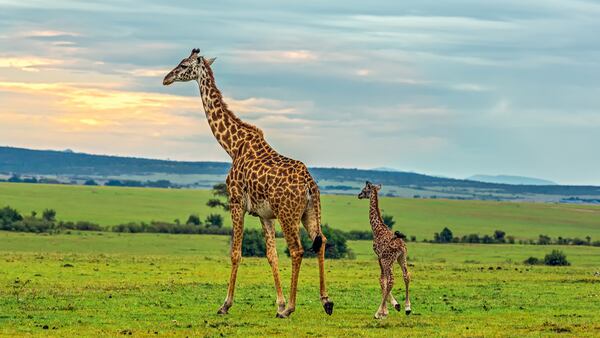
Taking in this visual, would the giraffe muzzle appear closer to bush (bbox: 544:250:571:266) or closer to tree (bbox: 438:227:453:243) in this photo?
bush (bbox: 544:250:571:266)

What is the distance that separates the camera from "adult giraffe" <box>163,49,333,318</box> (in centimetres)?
2047

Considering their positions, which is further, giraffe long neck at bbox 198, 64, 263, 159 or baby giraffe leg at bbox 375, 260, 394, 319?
giraffe long neck at bbox 198, 64, 263, 159

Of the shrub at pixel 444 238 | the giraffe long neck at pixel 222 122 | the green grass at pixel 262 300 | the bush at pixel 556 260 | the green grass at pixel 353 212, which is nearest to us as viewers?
the green grass at pixel 262 300

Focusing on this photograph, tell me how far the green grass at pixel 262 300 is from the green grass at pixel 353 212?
5416cm

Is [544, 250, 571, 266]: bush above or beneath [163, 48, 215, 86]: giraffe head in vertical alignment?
beneath

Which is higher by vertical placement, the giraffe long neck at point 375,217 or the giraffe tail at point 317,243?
the giraffe long neck at point 375,217

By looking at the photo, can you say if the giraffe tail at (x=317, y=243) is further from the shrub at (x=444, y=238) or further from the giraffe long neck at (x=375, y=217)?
the shrub at (x=444, y=238)

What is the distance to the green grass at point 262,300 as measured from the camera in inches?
758

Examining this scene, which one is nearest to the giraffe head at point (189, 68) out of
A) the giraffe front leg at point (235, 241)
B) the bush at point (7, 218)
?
the giraffe front leg at point (235, 241)

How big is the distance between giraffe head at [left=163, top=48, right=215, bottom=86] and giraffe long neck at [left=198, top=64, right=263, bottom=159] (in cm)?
9

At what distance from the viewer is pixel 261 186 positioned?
818 inches

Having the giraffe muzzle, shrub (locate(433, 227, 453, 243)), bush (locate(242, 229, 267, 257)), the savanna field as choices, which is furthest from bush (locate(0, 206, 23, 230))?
the giraffe muzzle

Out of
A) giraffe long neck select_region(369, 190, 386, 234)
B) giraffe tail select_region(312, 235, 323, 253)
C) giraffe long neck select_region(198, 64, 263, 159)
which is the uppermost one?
giraffe long neck select_region(198, 64, 263, 159)

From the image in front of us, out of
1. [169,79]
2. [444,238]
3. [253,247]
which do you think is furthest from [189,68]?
[444,238]
